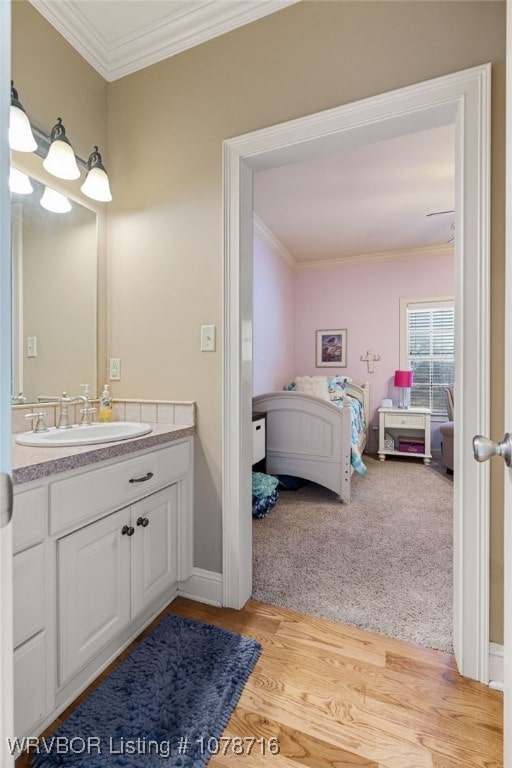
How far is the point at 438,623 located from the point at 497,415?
999 mm

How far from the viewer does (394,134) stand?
1.41 metres

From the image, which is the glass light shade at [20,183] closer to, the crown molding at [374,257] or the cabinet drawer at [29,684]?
the cabinet drawer at [29,684]

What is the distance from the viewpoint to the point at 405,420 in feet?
14.7

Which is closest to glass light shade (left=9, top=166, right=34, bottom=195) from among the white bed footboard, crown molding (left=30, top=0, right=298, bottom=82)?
crown molding (left=30, top=0, right=298, bottom=82)

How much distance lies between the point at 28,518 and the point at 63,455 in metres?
0.19

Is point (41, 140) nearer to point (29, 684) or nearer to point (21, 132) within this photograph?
point (21, 132)

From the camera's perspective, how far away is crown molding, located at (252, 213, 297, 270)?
12.5 feet

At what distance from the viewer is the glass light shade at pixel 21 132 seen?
1356 mm

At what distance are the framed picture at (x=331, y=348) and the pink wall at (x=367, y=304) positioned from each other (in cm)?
6

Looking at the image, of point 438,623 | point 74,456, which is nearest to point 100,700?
point 74,456

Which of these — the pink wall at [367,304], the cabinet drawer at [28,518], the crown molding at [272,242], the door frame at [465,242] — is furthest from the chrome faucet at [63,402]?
the pink wall at [367,304]

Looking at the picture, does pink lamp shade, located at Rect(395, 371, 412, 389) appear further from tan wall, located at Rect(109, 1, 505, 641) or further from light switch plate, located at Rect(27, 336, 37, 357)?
light switch plate, located at Rect(27, 336, 37, 357)

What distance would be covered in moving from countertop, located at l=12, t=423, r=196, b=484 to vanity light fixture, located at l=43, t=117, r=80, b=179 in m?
1.18

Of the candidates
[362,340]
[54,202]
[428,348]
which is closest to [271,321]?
[362,340]
